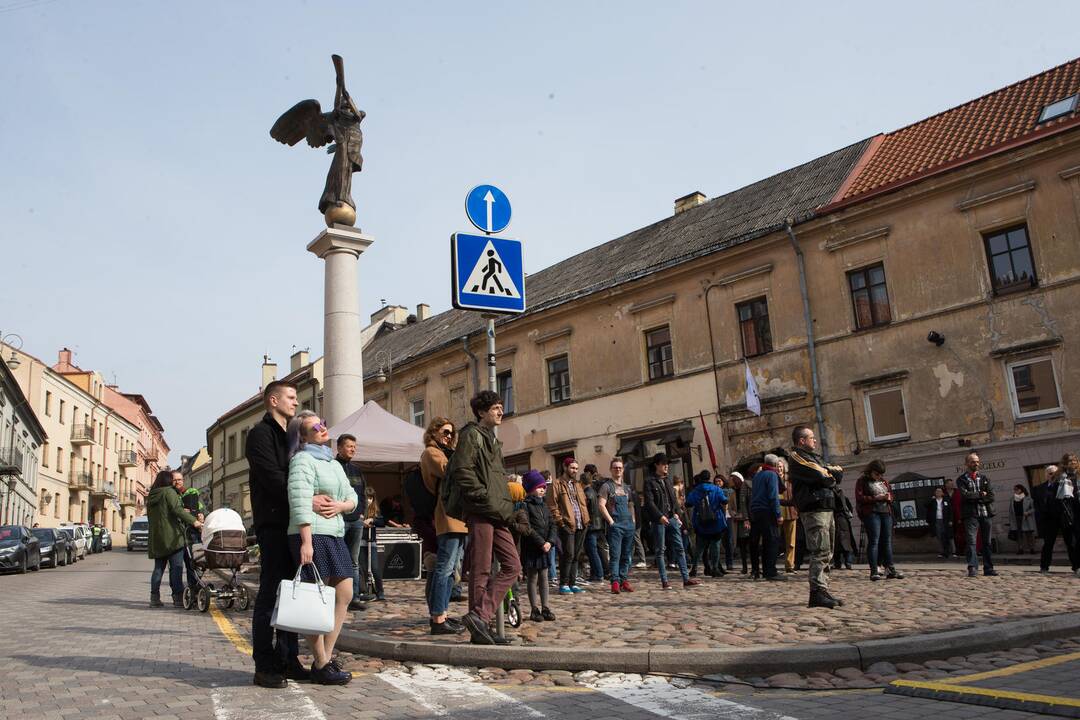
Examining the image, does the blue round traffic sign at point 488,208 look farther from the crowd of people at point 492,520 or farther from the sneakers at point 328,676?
A: the sneakers at point 328,676

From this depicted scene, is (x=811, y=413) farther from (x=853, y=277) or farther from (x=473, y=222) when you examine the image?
(x=473, y=222)

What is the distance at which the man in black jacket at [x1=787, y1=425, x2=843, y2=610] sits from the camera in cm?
868

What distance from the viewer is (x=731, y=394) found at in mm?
24406

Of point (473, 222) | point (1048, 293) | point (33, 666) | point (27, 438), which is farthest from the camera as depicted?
point (27, 438)

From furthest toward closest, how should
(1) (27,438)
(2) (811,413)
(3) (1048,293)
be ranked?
1. (1) (27,438)
2. (2) (811,413)
3. (3) (1048,293)

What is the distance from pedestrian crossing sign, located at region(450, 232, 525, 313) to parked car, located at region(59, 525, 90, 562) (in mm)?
28914

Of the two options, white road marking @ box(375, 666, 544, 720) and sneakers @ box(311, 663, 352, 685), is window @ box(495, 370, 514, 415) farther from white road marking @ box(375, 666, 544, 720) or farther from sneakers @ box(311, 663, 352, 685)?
sneakers @ box(311, 663, 352, 685)

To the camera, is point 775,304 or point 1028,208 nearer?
point 1028,208

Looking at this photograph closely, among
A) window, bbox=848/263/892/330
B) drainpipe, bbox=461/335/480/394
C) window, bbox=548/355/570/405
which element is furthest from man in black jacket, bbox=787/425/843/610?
drainpipe, bbox=461/335/480/394

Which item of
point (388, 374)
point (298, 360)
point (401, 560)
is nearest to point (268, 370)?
point (298, 360)

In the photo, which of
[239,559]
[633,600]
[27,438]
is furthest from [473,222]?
[27,438]

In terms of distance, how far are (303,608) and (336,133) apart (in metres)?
12.4

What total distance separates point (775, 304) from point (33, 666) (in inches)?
795

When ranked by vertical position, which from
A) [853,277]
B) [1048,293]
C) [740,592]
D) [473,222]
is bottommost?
[740,592]
